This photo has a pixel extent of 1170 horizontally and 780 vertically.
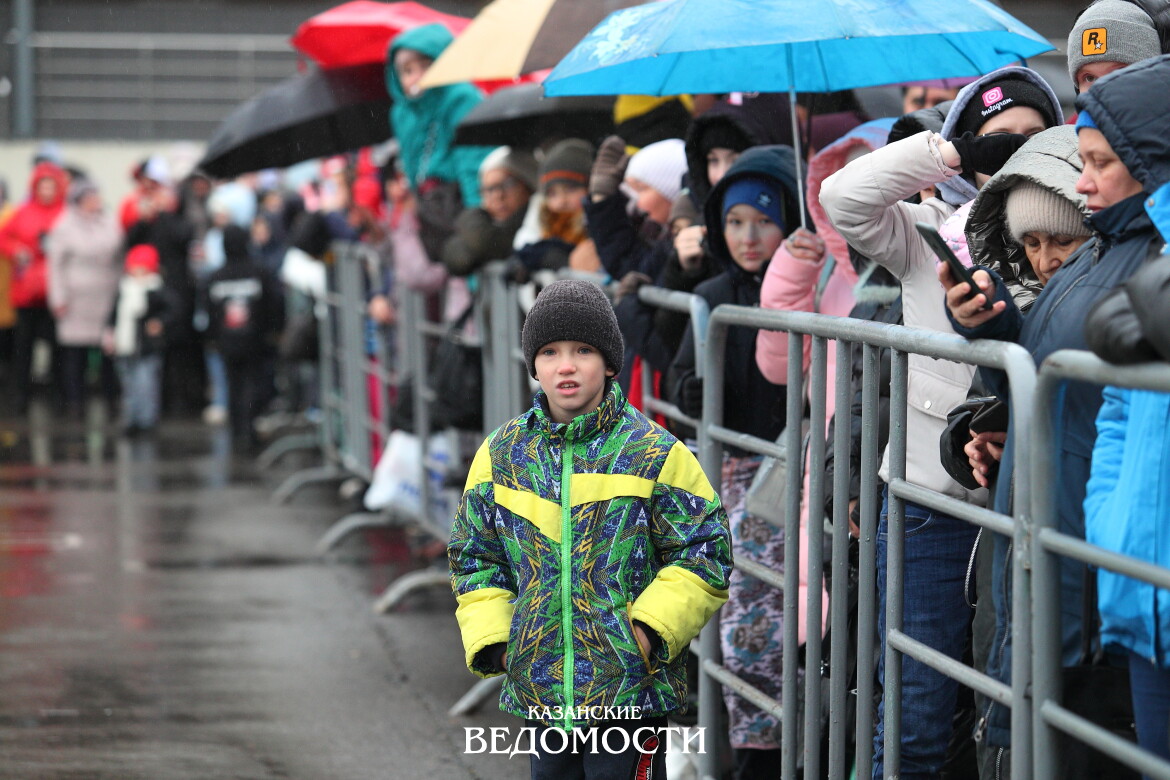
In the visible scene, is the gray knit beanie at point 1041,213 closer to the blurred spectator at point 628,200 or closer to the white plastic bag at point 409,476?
the blurred spectator at point 628,200

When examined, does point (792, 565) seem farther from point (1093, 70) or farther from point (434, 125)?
point (434, 125)

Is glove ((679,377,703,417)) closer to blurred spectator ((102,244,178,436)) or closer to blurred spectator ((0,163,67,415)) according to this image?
blurred spectator ((102,244,178,436))

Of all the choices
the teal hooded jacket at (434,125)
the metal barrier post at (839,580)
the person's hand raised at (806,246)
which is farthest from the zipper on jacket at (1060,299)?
the teal hooded jacket at (434,125)

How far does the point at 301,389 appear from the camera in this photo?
1694 cm

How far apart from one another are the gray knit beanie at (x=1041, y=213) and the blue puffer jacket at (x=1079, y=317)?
0.28 metres

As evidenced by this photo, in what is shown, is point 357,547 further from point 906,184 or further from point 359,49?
point 906,184

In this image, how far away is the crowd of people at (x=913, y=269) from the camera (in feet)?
10.8

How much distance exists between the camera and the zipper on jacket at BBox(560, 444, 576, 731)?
4121mm

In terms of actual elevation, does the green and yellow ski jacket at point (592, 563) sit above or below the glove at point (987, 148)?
below

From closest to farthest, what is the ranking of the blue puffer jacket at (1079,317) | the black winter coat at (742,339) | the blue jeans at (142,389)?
1. the blue puffer jacket at (1079,317)
2. the black winter coat at (742,339)
3. the blue jeans at (142,389)

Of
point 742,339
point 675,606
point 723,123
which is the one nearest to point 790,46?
point 723,123

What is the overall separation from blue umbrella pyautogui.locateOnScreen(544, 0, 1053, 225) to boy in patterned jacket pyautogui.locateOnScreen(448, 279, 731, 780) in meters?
1.24

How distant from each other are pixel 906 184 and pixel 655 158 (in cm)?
254

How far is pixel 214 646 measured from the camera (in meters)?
7.82
